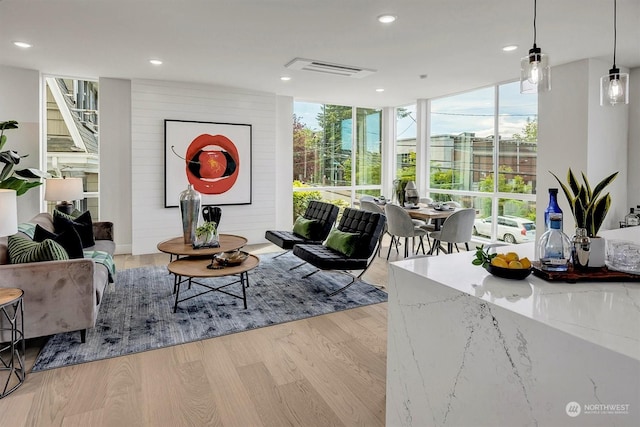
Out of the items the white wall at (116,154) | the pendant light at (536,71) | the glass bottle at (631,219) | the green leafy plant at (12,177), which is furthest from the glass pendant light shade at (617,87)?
the white wall at (116,154)

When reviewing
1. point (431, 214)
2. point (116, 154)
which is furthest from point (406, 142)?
point (116, 154)

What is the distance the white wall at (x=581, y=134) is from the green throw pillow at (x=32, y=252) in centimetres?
532

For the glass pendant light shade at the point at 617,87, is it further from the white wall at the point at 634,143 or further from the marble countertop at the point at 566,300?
the white wall at the point at 634,143

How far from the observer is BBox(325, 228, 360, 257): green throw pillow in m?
4.26

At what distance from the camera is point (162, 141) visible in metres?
6.18

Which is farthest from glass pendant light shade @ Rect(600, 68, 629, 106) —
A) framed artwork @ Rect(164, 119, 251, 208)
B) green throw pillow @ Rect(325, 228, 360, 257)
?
framed artwork @ Rect(164, 119, 251, 208)

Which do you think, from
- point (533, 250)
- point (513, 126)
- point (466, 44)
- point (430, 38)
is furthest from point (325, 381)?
point (513, 126)

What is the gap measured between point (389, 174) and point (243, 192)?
3.40 metres

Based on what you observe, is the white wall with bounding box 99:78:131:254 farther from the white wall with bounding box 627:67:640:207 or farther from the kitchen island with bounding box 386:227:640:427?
the white wall with bounding box 627:67:640:207

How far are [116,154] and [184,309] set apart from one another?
11.1 ft

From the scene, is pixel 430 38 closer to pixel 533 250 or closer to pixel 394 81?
pixel 394 81

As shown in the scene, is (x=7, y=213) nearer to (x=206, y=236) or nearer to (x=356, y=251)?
(x=206, y=236)

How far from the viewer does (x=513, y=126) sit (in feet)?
20.2

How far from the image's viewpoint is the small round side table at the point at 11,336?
2.43 meters
